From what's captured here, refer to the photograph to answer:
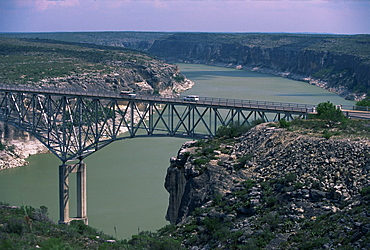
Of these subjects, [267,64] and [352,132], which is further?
[267,64]

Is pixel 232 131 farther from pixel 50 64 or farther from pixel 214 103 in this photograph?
pixel 50 64

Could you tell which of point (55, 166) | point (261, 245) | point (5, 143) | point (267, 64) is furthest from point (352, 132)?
point (267, 64)

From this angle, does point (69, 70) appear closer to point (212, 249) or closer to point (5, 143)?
point (5, 143)

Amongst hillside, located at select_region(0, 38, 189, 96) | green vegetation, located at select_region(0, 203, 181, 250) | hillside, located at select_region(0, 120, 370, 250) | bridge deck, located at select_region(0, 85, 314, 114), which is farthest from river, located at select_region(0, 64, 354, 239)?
hillside, located at select_region(0, 38, 189, 96)

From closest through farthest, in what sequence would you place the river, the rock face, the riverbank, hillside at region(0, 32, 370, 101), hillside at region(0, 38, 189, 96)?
the river → hillside at region(0, 38, 189, 96) → the riverbank → hillside at region(0, 32, 370, 101) → the rock face

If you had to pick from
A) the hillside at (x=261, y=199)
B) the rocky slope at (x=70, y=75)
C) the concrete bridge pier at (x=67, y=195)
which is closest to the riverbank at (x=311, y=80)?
the rocky slope at (x=70, y=75)

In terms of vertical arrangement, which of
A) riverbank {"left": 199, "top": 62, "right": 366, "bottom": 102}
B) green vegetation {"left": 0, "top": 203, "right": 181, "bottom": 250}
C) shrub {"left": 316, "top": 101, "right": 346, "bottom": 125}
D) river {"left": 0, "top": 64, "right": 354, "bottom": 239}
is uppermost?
shrub {"left": 316, "top": 101, "right": 346, "bottom": 125}

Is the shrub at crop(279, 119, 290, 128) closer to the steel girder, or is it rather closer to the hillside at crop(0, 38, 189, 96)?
the steel girder

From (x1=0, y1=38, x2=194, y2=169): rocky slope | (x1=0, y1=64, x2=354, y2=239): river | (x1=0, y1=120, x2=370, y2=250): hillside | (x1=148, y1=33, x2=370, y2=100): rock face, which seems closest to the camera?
(x1=0, y1=120, x2=370, y2=250): hillside

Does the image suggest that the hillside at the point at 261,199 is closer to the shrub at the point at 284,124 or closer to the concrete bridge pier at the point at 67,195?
the shrub at the point at 284,124
